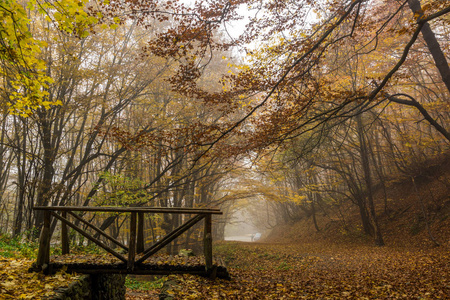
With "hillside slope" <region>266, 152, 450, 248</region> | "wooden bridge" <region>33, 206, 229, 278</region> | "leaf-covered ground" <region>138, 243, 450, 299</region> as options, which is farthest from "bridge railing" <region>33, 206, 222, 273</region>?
"hillside slope" <region>266, 152, 450, 248</region>

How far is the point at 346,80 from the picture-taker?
420 inches

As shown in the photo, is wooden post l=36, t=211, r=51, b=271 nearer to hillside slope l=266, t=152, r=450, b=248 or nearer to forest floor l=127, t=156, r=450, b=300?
forest floor l=127, t=156, r=450, b=300

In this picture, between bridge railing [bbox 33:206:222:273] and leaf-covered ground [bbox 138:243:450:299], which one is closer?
bridge railing [bbox 33:206:222:273]

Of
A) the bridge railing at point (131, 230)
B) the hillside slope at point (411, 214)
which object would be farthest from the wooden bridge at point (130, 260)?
the hillside slope at point (411, 214)

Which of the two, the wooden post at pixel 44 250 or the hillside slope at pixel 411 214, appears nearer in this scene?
the wooden post at pixel 44 250

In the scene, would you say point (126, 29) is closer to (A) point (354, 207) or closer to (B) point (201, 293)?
(B) point (201, 293)

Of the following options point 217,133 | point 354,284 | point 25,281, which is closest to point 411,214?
point 354,284


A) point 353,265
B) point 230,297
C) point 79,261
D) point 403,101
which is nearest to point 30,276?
point 79,261

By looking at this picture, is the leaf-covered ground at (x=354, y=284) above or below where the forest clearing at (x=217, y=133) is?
below

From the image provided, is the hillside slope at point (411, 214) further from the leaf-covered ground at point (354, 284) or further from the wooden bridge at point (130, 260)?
the wooden bridge at point (130, 260)

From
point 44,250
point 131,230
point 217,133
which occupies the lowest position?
point 44,250

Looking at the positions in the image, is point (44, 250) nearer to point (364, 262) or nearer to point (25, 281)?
point (25, 281)

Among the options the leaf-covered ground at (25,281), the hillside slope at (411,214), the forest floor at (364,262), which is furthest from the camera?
the hillside slope at (411,214)

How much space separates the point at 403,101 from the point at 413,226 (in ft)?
24.7
